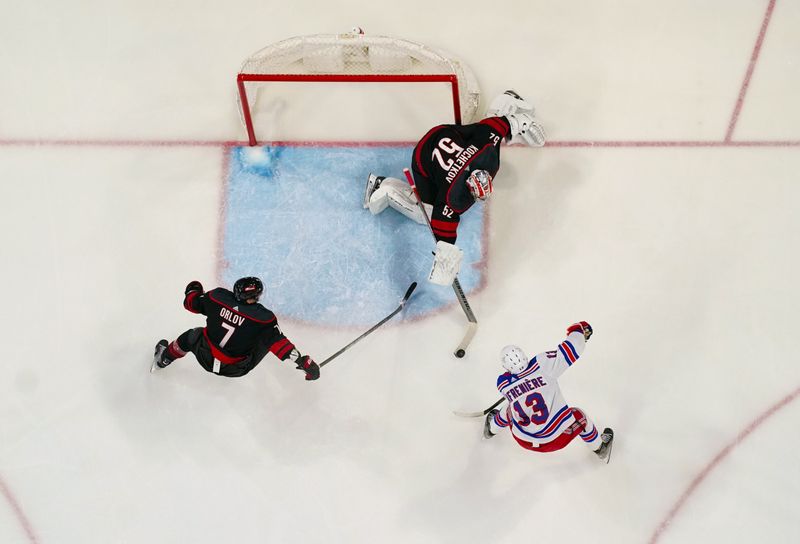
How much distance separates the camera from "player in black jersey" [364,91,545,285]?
505 centimetres

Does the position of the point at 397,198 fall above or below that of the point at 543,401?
above

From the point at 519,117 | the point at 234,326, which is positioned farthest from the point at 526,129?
the point at 234,326

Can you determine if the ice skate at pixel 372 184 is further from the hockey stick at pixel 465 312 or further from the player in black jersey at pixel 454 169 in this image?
the hockey stick at pixel 465 312

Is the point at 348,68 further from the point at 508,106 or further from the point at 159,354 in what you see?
the point at 159,354

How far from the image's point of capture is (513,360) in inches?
187

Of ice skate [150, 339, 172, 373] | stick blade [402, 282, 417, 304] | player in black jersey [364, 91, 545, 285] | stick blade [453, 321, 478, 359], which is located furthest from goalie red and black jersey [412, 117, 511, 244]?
ice skate [150, 339, 172, 373]

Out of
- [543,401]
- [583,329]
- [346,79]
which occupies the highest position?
[346,79]

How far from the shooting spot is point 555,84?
229 inches

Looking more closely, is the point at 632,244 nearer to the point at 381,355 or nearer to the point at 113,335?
the point at 381,355

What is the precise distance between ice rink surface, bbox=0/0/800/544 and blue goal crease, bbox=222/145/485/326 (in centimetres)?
7

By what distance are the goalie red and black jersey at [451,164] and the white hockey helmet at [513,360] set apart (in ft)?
2.16

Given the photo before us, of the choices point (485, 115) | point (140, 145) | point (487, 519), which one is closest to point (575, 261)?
point (485, 115)

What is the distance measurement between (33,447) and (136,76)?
2084mm

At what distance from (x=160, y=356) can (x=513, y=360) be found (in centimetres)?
180
